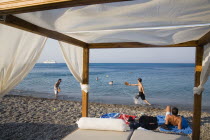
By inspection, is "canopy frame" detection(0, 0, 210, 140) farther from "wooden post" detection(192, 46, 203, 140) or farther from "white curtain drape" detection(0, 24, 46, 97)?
"white curtain drape" detection(0, 24, 46, 97)

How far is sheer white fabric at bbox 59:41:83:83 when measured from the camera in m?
3.43

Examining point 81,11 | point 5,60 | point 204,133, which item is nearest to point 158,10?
point 81,11

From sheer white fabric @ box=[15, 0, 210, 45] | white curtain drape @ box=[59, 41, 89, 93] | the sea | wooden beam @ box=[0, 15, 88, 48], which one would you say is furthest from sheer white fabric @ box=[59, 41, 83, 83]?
the sea

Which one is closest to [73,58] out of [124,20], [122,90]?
[124,20]

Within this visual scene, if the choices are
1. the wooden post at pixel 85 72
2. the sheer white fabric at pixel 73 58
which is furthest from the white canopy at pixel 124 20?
the wooden post at pixel 85 72

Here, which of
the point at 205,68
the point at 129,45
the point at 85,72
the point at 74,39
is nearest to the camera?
the point at 205,68

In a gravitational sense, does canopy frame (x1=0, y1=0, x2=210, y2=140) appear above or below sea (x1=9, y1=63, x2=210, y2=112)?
above

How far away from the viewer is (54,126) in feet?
13.0

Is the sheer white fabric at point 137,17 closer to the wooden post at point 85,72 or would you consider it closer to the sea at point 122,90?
the wooden post at point 85,72

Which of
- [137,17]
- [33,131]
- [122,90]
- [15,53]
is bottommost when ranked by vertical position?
[122,90]

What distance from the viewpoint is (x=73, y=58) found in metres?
3.62

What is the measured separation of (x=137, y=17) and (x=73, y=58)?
205 cm

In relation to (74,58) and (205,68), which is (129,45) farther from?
(205,68)

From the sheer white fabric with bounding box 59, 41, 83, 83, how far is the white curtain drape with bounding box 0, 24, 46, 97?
39.2 inches
